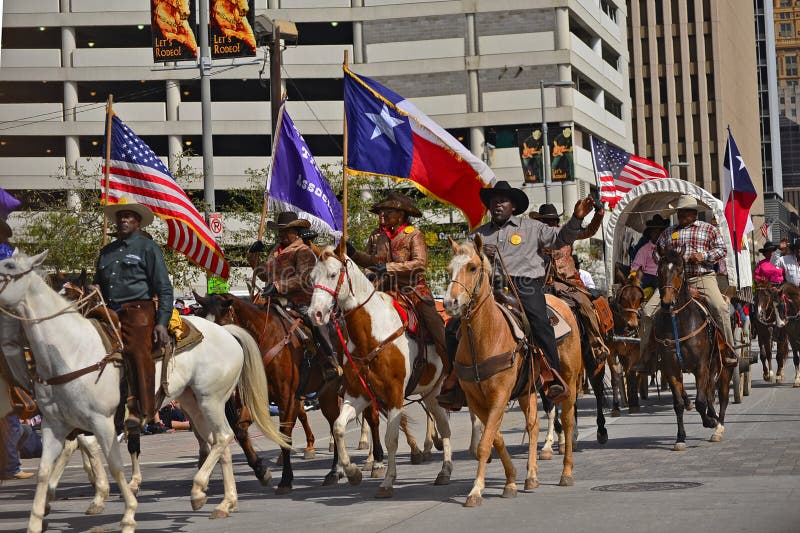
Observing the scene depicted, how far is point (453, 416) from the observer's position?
910 inches

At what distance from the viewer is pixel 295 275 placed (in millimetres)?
14547

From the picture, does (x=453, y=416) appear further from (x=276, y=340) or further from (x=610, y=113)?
(x=610, y=113)

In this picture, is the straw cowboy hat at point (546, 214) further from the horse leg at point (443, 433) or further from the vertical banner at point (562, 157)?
the vertical banner at point (562, 157)

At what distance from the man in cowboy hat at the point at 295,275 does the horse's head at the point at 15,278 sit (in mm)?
4349

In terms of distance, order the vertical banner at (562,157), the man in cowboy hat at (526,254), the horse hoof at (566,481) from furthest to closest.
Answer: the vertical banner at (562,157) < the man in cowboy hat at (526,254) < the horse hoof at (566,481)

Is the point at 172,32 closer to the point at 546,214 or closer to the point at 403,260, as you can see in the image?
the point at 546,214

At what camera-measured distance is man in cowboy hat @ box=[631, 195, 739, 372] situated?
16438mm

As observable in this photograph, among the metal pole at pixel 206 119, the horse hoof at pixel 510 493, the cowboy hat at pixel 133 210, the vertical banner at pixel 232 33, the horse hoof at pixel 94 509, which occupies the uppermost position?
the vertical banner at pixel 232 33

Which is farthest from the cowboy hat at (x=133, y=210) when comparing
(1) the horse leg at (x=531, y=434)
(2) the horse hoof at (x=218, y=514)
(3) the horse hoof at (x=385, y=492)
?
(1) the horse leg at (x=531, y=434)

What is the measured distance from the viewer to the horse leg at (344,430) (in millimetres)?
12438

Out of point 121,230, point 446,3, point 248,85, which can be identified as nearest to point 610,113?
point 446,3

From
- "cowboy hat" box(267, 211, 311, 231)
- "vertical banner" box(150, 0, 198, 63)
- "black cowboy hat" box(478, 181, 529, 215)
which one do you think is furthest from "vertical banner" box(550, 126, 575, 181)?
"black cowboy hat" box(478, 181, 529, 215)

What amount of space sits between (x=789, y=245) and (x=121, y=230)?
19071 mm

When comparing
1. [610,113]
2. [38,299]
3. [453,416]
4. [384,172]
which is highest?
[610,113]
